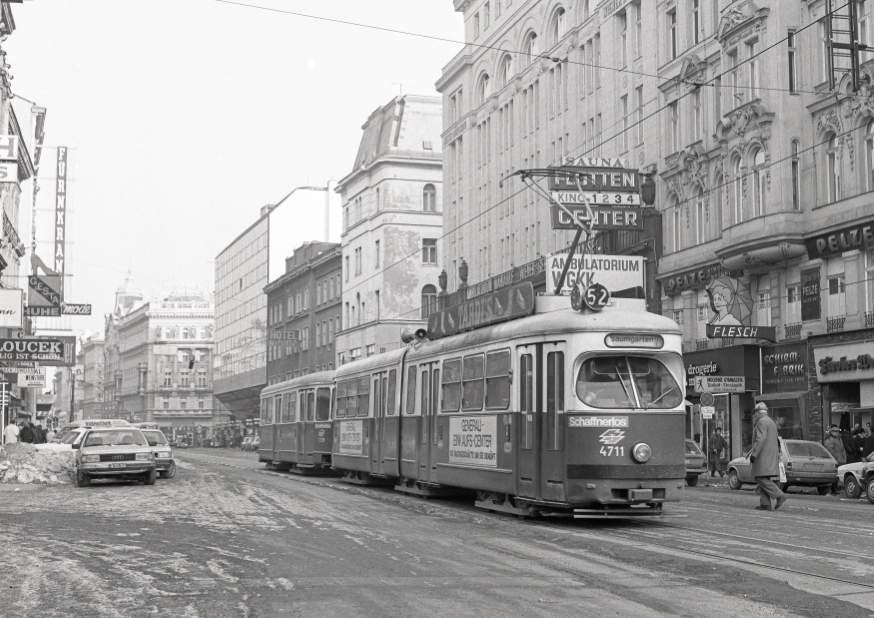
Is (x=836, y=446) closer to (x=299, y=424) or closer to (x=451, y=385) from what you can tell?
(x=451, y=385)

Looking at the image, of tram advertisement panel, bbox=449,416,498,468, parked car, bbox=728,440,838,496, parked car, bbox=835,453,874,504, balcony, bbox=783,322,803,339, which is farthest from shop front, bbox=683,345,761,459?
tram advertisement panel, bbox=449,416,498,468

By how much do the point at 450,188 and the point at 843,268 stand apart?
3394 centimetres

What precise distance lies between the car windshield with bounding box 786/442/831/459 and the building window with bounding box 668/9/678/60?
1811cm

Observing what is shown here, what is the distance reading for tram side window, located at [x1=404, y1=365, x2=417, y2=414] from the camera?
76.3 ft

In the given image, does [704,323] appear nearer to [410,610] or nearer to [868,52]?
[868,52]

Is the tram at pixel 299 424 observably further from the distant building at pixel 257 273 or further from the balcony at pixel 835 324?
the distant building at pixel 257 273

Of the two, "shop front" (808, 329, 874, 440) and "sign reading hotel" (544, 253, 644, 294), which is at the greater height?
"sign reading hotel" (544, 253, 644, 294)

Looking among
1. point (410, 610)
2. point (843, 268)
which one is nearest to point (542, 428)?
point (410, 610)

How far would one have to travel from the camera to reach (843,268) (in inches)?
1326

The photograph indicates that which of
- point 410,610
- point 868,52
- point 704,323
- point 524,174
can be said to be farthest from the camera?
point 704,323

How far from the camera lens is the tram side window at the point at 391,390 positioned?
81.4 feet

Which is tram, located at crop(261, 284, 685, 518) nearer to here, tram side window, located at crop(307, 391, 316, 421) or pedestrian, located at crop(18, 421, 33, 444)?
tram side window, located at crop(307, 391, 316, 421)

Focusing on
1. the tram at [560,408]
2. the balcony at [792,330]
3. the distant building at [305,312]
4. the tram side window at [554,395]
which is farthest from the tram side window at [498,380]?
the distant building at [305,312]

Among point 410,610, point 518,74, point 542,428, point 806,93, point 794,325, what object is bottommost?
point 410,610
